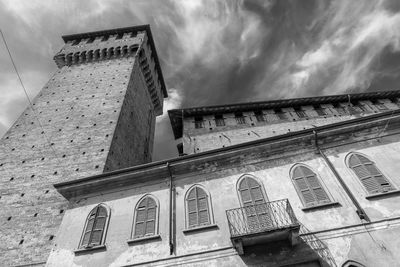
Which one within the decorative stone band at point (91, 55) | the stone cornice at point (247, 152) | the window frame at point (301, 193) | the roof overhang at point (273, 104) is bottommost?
the window frame at point (301, 193)

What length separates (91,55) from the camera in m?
24.6

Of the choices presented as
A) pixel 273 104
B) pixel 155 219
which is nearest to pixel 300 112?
pixel 273 104

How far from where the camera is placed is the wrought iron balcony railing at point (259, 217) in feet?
25.1

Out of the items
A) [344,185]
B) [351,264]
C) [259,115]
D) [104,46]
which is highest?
[104,46]

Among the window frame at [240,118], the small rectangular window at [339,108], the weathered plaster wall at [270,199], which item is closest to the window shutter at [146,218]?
the weathered plaster wall at [270,199]

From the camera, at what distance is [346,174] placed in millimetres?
8602

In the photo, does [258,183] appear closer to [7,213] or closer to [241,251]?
[241,251]

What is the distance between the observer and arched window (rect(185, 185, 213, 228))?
339 inches

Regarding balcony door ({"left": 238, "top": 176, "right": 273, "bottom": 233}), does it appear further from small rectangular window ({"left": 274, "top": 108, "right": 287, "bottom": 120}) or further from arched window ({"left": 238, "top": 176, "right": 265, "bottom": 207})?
small rectangular window ({"left": 274, "top": 108, "right": 287, "bottom": 120})

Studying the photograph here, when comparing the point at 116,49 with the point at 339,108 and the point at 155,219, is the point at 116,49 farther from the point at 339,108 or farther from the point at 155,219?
the point at 155,219

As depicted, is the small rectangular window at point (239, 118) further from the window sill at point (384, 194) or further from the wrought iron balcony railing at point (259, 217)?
the window sill at point (384, 194)

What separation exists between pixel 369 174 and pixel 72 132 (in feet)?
52.7

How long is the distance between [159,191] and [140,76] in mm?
17933

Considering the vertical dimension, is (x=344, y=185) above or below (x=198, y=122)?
below
